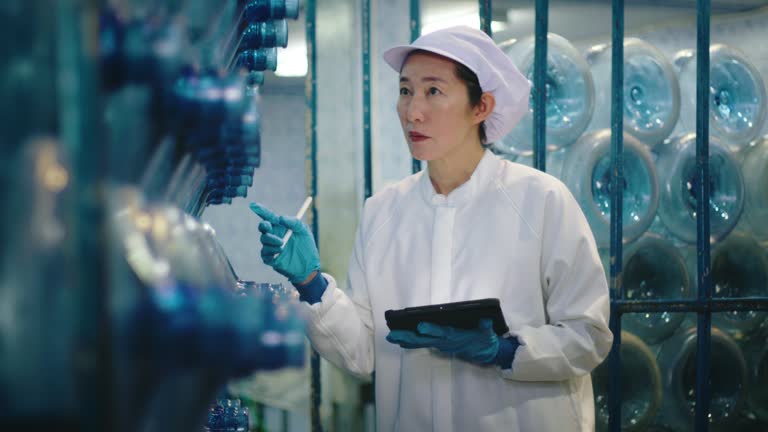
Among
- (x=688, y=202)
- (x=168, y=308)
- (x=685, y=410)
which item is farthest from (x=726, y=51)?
(x=168, y=308)

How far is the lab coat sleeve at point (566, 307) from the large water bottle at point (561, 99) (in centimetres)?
96

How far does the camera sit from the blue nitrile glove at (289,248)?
1475 mm

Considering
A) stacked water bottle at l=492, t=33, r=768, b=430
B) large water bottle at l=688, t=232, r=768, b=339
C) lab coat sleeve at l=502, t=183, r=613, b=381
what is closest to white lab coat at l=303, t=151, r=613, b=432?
lab coat sleeve at l=502, t=183, r=613, b=381

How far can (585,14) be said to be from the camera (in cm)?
526

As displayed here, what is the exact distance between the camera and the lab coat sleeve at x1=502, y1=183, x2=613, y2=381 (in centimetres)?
158

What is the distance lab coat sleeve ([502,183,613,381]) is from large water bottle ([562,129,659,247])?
2.96 feet

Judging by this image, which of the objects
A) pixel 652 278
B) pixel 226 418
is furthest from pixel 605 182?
pixel 226 418

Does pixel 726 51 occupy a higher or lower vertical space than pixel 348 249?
higher

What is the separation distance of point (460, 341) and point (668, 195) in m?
1.56

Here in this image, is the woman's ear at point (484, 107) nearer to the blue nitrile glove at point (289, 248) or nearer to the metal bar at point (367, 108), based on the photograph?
the blue nitrile glove at point (289, 248)

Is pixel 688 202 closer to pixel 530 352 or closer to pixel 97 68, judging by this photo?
pixel 530 352

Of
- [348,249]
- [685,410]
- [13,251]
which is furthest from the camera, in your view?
[348,249]

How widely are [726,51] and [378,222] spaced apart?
182 centimetres

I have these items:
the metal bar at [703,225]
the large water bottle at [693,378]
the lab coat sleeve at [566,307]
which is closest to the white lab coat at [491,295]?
the lab coat sleeve at [566,307]
